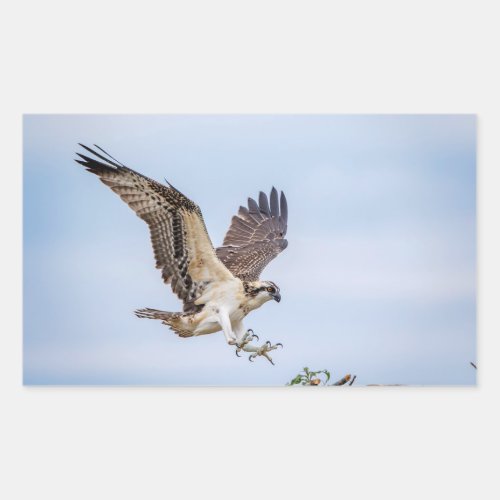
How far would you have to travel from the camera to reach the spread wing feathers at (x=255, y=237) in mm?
6152

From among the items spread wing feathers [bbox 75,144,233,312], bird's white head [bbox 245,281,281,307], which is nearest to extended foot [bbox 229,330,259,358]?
bird's white head [bbox 245,281,281,307]

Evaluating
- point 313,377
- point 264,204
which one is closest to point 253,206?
point 264,204

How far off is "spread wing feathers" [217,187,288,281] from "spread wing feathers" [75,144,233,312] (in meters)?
0.22

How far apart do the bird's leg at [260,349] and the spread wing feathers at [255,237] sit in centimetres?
39

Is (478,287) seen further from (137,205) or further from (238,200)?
(137,205)

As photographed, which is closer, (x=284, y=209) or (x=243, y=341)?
(x=243, y=341)

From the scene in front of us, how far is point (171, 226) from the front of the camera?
5844 millimetres

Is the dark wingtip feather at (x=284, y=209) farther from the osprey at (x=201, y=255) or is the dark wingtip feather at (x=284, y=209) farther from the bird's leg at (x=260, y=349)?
the bird's leg at (x=260, y=349)

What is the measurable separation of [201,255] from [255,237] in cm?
54

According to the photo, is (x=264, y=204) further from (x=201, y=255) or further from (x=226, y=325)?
(x=226, y=325)

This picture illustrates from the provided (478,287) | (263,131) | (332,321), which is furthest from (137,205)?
(478,287)

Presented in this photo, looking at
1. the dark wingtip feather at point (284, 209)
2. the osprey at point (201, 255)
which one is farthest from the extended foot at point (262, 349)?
the dark wingtip feather at point (284, 209)

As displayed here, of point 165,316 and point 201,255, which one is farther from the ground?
point 201,255
